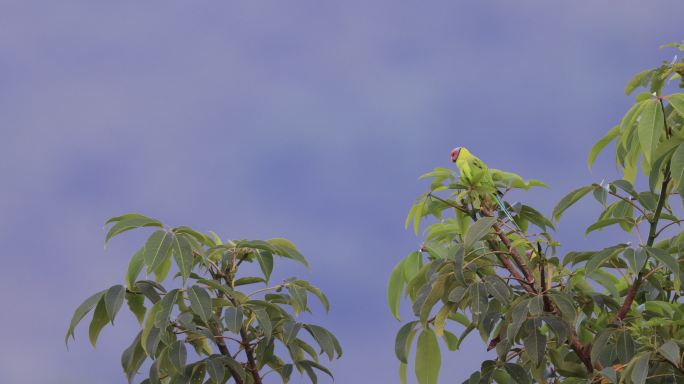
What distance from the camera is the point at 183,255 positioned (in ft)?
10.1

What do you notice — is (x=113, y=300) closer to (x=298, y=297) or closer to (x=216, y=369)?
(x=216, y=369)

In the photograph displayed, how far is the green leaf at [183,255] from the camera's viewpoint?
3074 mm

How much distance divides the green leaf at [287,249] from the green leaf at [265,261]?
0.04 metres

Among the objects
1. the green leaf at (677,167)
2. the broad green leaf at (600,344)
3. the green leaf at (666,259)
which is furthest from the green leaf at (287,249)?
the green leaf at (677,167)

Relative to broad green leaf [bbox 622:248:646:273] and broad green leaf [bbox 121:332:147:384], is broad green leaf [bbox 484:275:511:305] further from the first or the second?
broad green leaf [bbox 121:332:147:384]

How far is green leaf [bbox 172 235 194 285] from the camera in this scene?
307 centimetres

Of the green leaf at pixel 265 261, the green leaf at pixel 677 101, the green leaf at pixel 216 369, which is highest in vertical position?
the green leaf at pixel 677 101

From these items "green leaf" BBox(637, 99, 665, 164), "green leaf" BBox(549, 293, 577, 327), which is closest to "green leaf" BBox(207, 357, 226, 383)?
"green leaf" BBox(549, 293, 577, 327)

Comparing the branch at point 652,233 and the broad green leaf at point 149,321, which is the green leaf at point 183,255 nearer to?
the broad green leaf at point 149,321

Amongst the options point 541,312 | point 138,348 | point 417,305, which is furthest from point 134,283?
point 541,312

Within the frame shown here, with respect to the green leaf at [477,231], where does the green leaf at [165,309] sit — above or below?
below

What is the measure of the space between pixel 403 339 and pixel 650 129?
1189 mm

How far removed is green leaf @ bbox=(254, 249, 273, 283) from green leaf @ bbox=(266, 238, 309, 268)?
4 cm

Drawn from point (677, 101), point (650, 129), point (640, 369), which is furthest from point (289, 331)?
point (677, 101)
